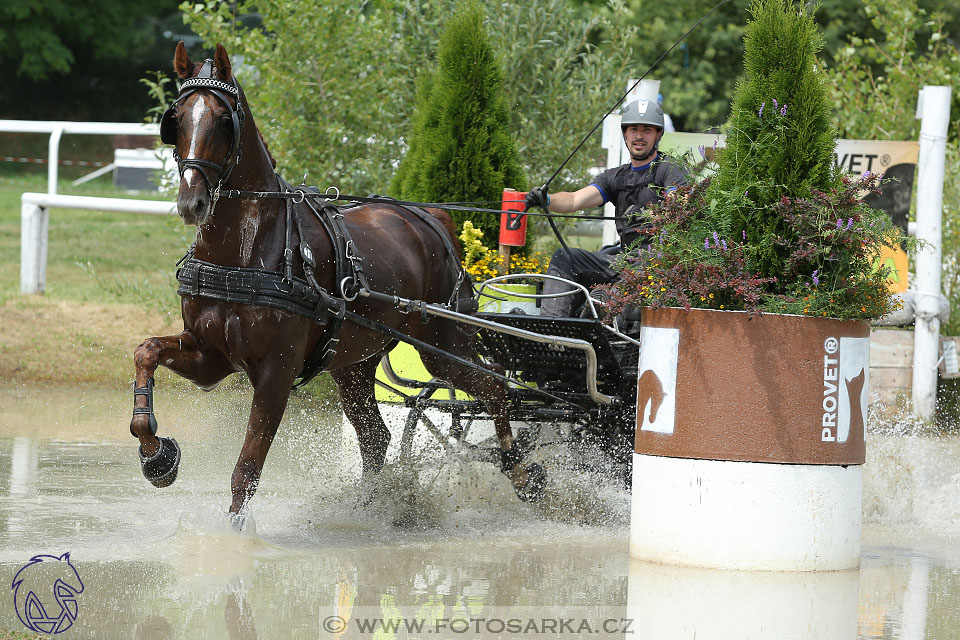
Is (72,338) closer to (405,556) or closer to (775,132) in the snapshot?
(405,556)

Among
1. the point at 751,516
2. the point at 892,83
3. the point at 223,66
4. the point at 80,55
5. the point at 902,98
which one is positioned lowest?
the point at 751,516

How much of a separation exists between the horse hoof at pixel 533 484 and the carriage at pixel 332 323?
0.04ft

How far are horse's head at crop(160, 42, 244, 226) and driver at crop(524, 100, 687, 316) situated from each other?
6.60ft

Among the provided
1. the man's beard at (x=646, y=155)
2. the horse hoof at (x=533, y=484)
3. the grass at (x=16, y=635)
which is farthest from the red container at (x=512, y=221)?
the grass at (x=16, y=635)

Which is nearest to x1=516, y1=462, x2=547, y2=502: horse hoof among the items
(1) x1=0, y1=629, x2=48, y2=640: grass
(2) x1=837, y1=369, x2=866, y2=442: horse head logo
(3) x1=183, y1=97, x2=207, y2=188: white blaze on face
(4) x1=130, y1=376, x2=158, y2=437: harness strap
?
(2) x1=837, y1=369, x2=866, y2=442: horse head logo

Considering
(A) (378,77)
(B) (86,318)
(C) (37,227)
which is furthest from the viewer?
(C) (37,227)

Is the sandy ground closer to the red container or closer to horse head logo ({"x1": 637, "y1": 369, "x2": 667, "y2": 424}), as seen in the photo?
the red container

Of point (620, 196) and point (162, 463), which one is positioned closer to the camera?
point (162, 463)

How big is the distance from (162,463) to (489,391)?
2.16 meters

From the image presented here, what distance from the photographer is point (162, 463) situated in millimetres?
5723

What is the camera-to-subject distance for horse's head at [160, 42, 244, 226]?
17.9 ft

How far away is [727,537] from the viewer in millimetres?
5719

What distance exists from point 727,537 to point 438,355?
1929 mm

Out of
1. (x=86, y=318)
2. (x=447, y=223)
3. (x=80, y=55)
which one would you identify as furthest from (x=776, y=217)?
(x=80, y=55)
